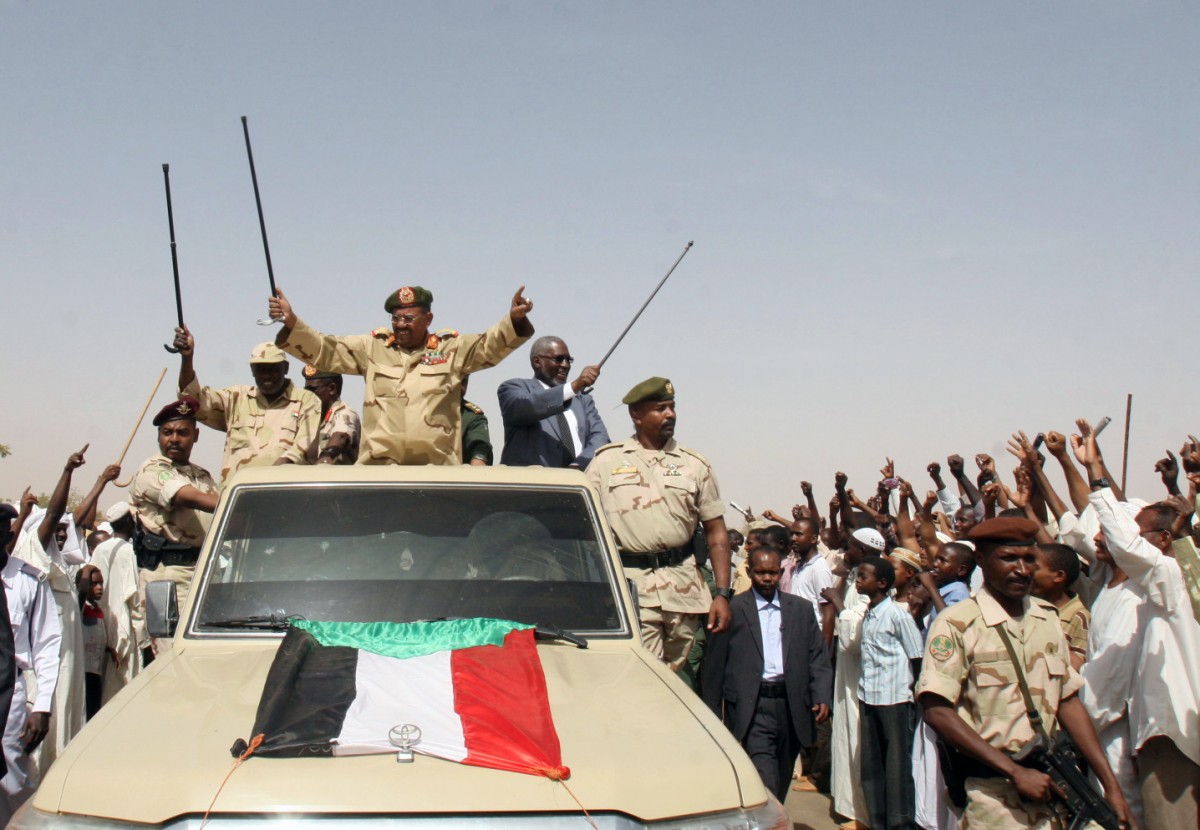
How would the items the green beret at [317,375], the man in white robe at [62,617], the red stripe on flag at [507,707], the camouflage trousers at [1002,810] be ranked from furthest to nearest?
the green beret at [317,375]
the man in white robe at [62,617]
the camouflage trousers at [1002,810]
the red stripe on flag at [507,707]

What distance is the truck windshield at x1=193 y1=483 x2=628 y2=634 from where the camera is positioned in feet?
13.8

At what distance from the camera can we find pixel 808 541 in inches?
433

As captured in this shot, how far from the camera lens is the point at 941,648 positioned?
4.39 meters

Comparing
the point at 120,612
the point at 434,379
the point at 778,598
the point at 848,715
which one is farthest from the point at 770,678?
the point at 120,612

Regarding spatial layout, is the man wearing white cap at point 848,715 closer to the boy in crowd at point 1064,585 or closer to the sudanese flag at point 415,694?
the boy in crowd at point 1064,585

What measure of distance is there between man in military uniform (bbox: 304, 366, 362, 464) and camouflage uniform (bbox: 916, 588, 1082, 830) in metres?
Answer: 3.62

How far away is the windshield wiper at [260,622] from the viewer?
406cm

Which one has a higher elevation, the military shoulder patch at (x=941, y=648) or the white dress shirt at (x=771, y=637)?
the military shoulder patch at (x=941, y=648)

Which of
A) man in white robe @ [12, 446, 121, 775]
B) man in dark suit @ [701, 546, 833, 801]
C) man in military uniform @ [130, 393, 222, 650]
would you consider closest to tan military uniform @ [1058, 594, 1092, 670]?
man in dark suit @ [701, 546, 833, 801]

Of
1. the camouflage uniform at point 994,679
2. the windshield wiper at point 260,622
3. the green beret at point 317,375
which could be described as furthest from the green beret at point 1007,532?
the green beret at point 317,375

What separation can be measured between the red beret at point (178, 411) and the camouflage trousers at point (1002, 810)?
4609 millimetres

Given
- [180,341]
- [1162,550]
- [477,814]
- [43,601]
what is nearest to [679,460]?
[1162,550]

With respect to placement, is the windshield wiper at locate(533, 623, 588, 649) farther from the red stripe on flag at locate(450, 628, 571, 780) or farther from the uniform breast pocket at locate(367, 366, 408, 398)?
the uniform breast pocket at locate(367, 366, 408, 398)

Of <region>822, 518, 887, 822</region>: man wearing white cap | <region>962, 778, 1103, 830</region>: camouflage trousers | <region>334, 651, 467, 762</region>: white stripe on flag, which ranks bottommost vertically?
<region>822, 518, 887, 822</region>: man wearing white cap
